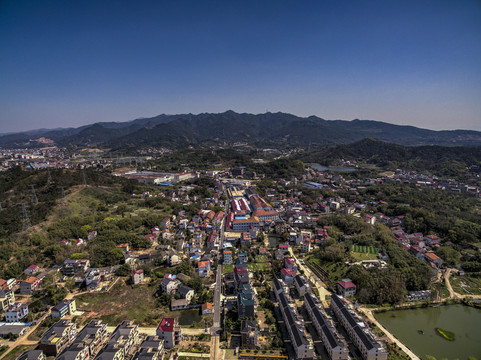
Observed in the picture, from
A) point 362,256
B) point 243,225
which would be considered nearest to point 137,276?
point 243,225

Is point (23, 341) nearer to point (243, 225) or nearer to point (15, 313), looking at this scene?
point (15, 313)

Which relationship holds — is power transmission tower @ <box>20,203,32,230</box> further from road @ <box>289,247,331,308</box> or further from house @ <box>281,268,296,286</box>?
road @ <box>289,247,331,308</box>

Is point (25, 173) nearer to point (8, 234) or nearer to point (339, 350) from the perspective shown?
point (8, 234)

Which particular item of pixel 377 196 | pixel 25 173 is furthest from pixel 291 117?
pixel 25 173

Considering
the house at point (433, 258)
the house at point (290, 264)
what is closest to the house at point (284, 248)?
the house at point (290, 264)

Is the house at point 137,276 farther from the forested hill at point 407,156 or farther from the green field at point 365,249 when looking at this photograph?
the forested hill at point 407,156

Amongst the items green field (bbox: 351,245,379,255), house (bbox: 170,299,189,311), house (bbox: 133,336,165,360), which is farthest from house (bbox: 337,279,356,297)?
house (bbox: 133,336,165,360)

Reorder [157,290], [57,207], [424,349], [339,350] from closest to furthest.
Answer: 1. [339,350]
2. [424,349]
3. [157,290]
4. [57,207]
